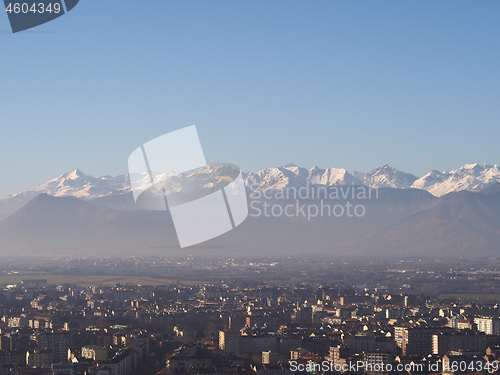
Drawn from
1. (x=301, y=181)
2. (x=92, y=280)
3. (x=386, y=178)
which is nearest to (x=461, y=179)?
(x=386, y=178)

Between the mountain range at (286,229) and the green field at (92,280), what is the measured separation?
29034 mm

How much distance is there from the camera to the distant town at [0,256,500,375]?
715 inches

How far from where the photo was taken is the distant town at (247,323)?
18172mm

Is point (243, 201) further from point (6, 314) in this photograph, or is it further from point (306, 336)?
point (306, 336)

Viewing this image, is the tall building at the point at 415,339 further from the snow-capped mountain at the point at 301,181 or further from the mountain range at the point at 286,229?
the snow-capped mountain at the point at 301,181

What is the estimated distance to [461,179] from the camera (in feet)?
446

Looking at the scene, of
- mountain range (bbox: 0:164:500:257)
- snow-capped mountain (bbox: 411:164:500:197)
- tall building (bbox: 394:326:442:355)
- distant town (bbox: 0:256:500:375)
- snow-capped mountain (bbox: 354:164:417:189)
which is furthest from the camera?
snow-capped mountain (bbox: 354:164:417:189)

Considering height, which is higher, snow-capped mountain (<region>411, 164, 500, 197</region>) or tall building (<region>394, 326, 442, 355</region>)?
snow-capped mountain (<region>411, 164, 500, 197</region>)

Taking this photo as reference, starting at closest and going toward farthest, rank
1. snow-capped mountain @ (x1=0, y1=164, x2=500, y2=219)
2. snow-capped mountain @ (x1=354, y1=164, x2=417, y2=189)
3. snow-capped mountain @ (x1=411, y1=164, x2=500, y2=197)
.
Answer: snow-capped mountain @ (x1=0, y1=164, x2=500, y2=219) → snow-capped mountain @ (x1=411, y1=164, x2=500, y2=197) → snow-capped mountain @ (x1=354, y1=164, x2=417, y2=189)

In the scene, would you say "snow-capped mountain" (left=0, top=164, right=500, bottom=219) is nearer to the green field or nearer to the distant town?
the green field

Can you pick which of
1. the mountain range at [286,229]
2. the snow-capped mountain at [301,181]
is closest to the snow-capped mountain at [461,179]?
the snow-capped mountain at [301,181]

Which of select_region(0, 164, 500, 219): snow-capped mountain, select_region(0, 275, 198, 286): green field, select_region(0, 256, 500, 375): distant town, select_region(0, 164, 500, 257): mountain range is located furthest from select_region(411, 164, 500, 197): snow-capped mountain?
select_region(0, 275, 198, 286): green field

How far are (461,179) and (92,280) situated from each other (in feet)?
294

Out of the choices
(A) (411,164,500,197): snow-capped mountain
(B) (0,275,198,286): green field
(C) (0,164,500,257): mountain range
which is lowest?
(B) (0,275,198,286): green field
